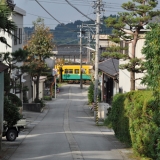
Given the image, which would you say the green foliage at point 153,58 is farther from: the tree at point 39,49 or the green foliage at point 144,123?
the tree at point 39,49

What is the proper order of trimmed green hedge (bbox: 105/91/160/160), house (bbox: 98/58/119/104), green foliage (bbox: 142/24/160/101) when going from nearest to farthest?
green foliage (bbox: 142/24/160/101) < trimmed green hedge (bbox: 105/91/160/160) < house (bbox: 98/58/119/104)

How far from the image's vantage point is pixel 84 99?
219 ft

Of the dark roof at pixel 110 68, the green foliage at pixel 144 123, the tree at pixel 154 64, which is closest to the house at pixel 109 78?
the dark roof at pixel 110 68

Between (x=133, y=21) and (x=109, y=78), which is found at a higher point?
(x=133, y=21)

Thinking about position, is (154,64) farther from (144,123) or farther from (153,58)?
(144,123)

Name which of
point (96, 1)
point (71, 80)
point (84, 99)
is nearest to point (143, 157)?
point (96, 1)

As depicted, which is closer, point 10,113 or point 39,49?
point 10,113

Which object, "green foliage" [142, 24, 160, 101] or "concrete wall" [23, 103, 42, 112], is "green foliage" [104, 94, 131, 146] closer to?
"green foliage" [142, 24, 160, 101]

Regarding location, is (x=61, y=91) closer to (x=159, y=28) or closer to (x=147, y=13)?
(x=147, y=13)

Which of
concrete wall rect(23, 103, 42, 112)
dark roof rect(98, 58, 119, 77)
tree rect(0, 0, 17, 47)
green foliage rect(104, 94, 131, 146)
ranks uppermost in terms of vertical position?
tree rect(0, 0, 17, 47)

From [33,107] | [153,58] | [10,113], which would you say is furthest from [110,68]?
[153,58]

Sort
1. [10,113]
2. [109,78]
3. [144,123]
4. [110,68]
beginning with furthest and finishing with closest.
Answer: [109,78] < [110,68] < [10,113] < [144,123]

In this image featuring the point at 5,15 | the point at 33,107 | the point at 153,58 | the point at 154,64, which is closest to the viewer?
the point at 154,64

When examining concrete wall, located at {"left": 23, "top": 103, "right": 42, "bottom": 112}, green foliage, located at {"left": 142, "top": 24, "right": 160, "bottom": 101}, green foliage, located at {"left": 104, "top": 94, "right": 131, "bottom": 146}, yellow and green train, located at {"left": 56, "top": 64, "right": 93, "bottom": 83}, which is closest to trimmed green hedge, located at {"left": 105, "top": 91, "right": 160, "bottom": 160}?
green foliage, located at {"left": 104, "top": 94, "right": 131, "bottom": 146}
